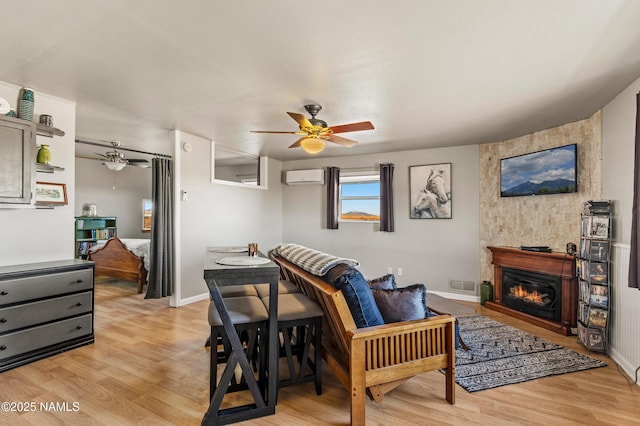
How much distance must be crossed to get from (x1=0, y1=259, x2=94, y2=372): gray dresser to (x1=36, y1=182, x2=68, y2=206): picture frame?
1.90ft

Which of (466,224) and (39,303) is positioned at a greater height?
(466,224)

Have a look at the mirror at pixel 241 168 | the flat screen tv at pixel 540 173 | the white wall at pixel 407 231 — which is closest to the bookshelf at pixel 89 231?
the mirror at pixel 241 168

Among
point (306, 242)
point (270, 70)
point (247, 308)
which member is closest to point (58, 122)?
point (270, 70)

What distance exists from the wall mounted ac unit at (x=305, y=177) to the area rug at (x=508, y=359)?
349 centimetres

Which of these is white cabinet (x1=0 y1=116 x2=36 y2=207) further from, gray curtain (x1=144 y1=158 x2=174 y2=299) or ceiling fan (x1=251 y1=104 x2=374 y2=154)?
ceiling fan (x1=251 y1=104 x2=374 y2=154)

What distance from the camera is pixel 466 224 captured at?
→ 4.89 metres

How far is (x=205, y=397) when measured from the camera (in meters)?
2.14

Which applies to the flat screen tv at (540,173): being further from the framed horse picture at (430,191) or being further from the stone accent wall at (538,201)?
the framed horse picture at (430,191)

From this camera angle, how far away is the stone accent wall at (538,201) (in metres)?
3.44

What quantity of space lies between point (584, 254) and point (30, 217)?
5.25 metres

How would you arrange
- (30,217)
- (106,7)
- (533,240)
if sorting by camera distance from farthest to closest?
(533,240) < (30,217) < (106,7)

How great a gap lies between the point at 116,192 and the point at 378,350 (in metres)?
7.54

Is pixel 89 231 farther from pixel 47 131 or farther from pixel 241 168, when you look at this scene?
pixel 47 131

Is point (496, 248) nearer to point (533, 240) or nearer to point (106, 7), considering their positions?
point (533, 240)
